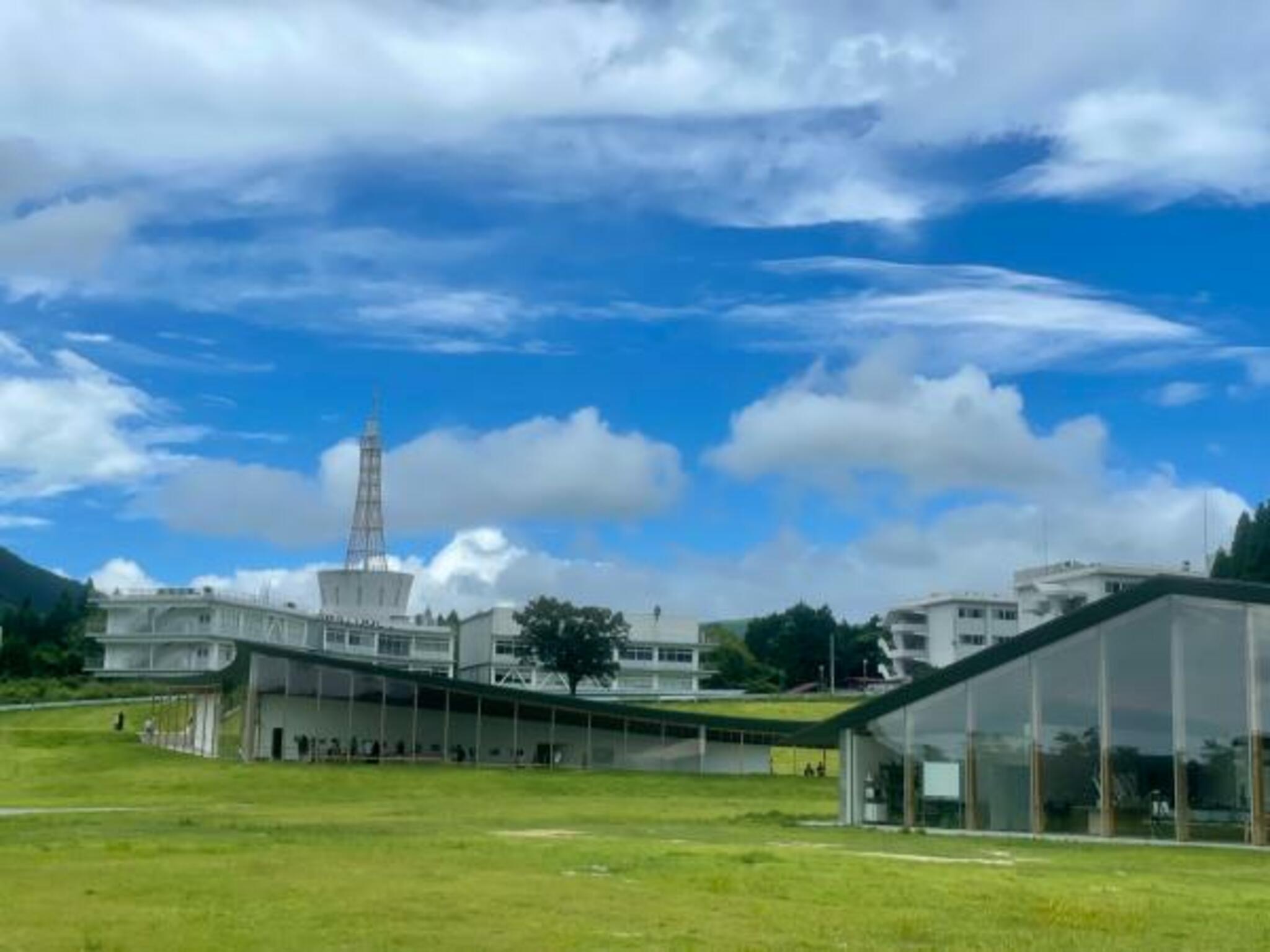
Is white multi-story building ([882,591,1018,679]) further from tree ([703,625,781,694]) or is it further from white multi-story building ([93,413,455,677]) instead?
white multi-story building ([93,413,455,677])

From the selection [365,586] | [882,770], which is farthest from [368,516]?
[882,770]

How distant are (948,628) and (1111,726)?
371 feet

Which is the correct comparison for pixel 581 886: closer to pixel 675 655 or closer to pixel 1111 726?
pixel 1111 726

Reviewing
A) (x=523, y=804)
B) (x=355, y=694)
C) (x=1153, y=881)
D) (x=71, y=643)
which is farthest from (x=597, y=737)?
(x=71, y=643)

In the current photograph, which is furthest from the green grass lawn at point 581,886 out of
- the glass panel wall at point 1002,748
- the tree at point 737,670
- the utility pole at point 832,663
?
the utility pole at point 832,663

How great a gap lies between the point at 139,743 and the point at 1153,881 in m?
57.8

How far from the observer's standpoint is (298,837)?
1065 inches

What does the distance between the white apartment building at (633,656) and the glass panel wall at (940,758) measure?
9248cm

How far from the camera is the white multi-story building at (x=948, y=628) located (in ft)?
469

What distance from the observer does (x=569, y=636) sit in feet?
385

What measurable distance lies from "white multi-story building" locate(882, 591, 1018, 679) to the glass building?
105 m

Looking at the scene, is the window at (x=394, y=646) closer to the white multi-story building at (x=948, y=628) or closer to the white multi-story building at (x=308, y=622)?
the white multi-story building at (x=308, y=622)

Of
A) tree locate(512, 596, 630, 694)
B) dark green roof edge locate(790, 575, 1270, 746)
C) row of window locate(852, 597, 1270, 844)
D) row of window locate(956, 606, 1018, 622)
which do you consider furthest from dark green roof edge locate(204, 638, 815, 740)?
row of window locate(956, 606, 1018, 622)

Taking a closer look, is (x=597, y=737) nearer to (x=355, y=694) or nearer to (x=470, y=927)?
(x=355, y=694)
